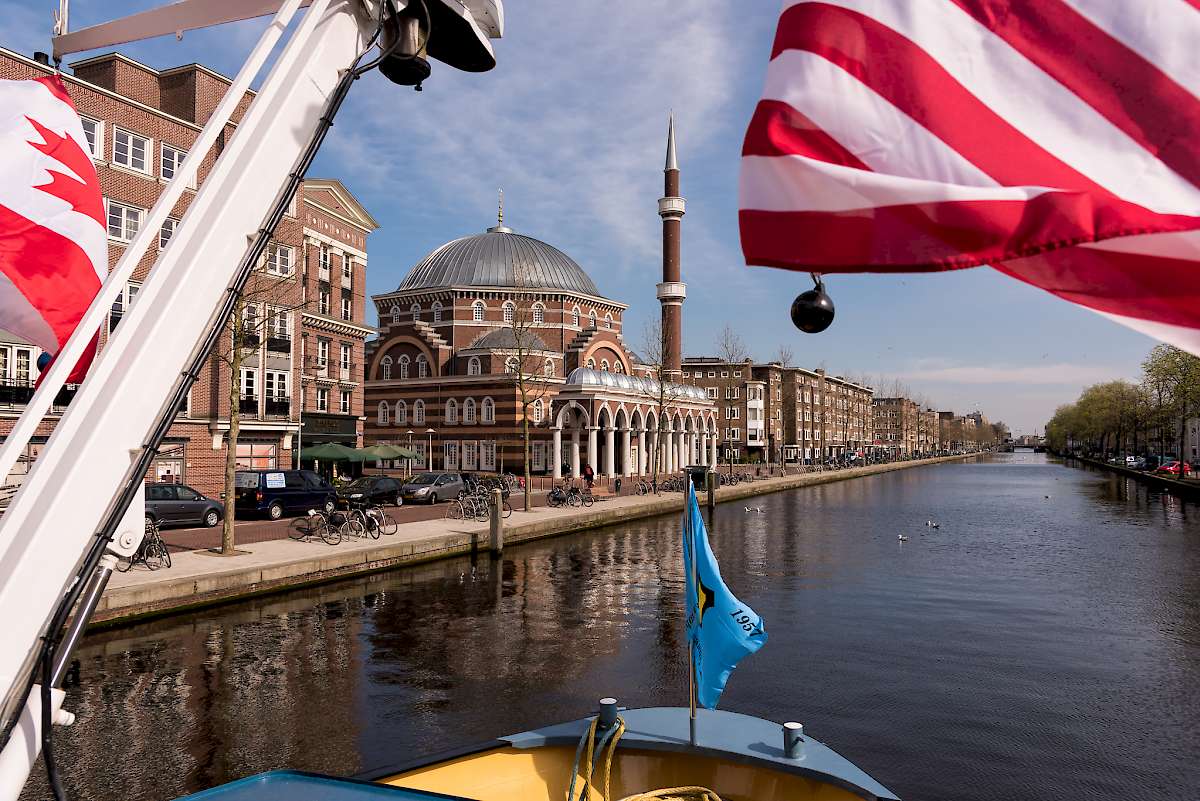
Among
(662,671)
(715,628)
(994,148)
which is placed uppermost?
(994,148)

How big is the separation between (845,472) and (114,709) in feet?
259

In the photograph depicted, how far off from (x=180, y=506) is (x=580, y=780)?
22826 millimetres

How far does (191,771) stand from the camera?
924cm

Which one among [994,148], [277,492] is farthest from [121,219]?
[994,148]

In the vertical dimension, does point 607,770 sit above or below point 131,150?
below

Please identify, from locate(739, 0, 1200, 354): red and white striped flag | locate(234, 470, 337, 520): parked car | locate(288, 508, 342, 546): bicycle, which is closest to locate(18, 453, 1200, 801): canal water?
locate(288, 508, 342, 546): bicycle

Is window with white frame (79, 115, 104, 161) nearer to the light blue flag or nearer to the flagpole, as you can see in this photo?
the flagpole

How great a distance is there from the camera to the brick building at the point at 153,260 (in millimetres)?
30016

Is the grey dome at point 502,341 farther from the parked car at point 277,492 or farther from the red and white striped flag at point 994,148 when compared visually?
the red and white striped flag at point 994,148

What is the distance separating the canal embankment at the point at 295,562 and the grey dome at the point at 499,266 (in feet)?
138

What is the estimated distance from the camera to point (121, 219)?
3256 cm

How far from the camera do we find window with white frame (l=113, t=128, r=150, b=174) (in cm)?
3234

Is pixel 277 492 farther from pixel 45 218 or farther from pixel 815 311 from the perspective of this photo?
pixel 815 311

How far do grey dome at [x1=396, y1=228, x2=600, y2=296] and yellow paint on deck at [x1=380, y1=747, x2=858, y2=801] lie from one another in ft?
211
